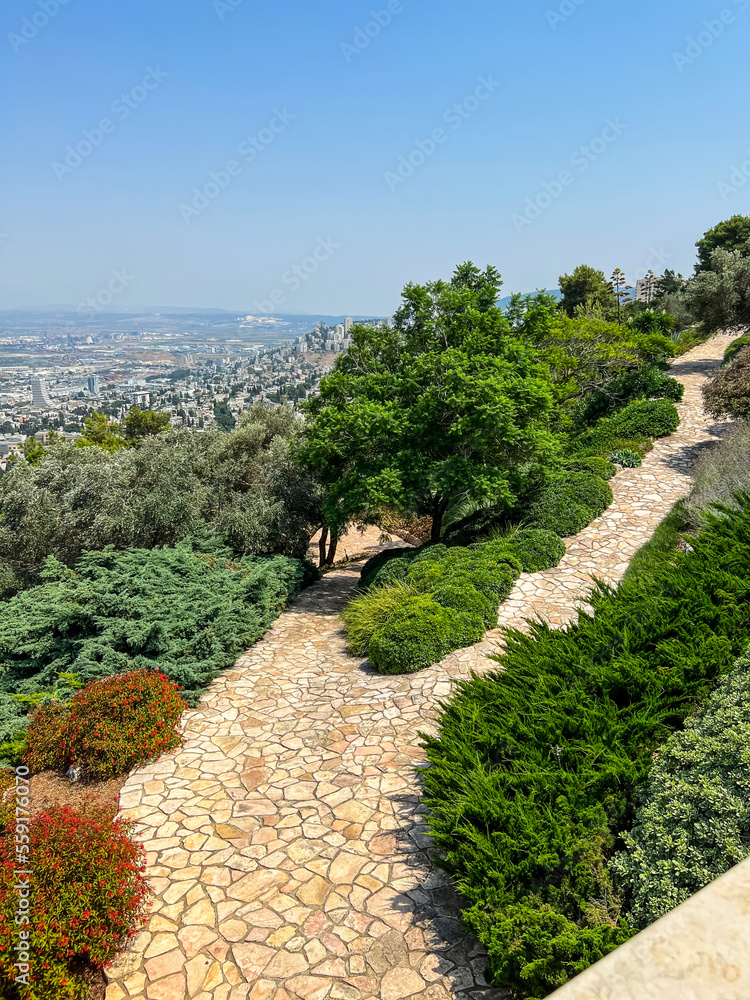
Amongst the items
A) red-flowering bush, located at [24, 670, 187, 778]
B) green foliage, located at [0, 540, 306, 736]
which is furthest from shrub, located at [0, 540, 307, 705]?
red-flowering bush, located at [24, 670, 187, 778]

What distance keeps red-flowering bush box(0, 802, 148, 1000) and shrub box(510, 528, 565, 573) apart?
304 inches

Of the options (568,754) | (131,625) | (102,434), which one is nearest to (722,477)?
(568,754)

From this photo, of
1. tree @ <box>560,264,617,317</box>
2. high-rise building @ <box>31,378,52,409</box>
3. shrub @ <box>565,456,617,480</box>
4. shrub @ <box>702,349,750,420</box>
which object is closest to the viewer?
shrub @ <box>702,349,750,420</box>

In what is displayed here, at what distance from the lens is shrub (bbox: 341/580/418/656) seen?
30.8 ft

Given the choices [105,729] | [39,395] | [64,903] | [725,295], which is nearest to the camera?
[64,903]

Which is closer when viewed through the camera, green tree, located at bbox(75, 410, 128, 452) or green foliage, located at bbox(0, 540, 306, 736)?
green foliage, located at bbox(0, 540, 306, 736)

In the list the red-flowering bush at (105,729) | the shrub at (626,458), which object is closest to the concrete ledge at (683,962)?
the red-flowering bush at (105,729)

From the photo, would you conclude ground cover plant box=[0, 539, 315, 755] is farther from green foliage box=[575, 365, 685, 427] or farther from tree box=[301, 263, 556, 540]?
green foliage box=[575, 365, 685, 427]

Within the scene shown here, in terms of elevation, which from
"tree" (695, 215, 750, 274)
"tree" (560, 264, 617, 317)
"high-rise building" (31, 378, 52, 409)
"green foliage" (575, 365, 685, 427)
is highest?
"tree" (695, 215, 750, 274)

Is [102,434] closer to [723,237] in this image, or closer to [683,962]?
[683,962]

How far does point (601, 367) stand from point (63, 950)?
64.8 feet

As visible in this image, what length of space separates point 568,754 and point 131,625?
6762 millimetres

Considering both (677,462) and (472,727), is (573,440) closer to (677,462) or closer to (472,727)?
(677,462)

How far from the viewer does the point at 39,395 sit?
111812mm
